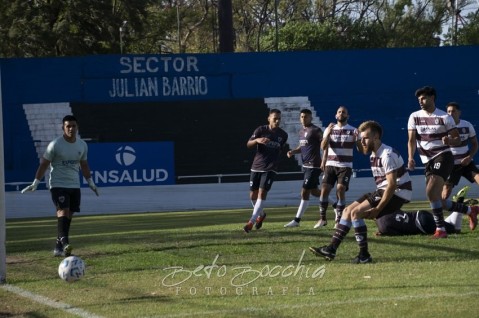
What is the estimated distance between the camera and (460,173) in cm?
1590

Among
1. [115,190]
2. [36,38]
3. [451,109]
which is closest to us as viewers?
[451,109]

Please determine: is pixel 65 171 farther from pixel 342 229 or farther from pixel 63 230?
pixel 342 229

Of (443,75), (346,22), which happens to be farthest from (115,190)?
(346,22)

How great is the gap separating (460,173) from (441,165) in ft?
7.69

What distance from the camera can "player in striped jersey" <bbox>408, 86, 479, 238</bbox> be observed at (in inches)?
535

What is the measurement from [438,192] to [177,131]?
73.6 feet

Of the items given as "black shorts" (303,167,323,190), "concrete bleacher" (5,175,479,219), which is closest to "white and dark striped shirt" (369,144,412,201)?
"black shorts" (303,167,323,190)

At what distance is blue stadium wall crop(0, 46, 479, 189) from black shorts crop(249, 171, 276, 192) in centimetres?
1777

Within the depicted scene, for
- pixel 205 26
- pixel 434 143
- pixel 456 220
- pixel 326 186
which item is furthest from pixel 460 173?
pixel 205 26

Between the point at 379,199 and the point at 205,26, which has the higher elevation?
the point at 205,26

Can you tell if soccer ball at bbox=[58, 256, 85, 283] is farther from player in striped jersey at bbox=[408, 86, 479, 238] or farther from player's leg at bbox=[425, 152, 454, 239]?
player's leg at bbox=[425, 152, 454, 239]

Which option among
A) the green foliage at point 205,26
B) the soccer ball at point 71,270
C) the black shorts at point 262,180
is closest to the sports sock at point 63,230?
the soccer ball at point 71,270

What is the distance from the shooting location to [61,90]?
3541 centimetres

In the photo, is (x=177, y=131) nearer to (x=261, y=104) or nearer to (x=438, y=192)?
(x=261, y=104)
